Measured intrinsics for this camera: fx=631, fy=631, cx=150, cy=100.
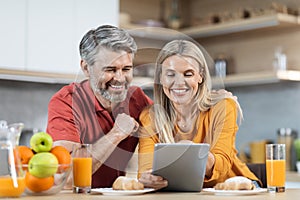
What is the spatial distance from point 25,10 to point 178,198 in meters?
2.36

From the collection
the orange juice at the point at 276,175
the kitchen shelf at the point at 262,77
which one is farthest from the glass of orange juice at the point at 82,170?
the kitchen shelf at the point at 262,77

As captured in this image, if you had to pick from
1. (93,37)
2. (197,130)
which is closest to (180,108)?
(197,130)

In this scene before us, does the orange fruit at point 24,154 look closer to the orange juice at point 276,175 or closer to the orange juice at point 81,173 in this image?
the orange juice at point 81,173

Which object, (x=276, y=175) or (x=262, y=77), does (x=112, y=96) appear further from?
(x=262, y=77)

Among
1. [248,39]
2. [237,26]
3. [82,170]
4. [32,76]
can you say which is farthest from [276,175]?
[248,39]

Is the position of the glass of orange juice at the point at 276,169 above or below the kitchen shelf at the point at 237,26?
below

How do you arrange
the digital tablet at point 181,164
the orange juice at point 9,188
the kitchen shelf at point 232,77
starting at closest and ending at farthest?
the orange juice at point 9,188, the digital tablet at point 181,164, the kitchen shelf at point 232,77

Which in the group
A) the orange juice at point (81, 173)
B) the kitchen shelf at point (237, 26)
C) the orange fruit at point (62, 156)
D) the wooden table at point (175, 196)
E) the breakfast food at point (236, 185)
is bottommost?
the wooden table at point (175, 196)

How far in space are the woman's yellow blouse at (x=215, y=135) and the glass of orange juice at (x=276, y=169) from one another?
0.18 m

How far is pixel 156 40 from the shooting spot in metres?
4.82

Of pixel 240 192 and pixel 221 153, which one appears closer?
pixel 240 192

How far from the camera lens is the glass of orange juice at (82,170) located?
205 centimetres

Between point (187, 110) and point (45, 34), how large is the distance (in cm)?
198

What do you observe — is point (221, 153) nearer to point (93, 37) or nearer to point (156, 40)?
point (93, 37)
